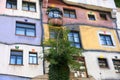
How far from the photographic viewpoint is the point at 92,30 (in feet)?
59.5

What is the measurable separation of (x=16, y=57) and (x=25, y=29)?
235 centimetres

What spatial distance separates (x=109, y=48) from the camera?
17656 mm

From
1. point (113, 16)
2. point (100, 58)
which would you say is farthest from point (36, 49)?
point (113, 16)

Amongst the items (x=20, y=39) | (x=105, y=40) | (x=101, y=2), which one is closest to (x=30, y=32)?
(x=20, y=39)

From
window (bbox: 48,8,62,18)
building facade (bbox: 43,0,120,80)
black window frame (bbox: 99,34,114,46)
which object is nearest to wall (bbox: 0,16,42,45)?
building facade (bbox: 43,0,120,80)

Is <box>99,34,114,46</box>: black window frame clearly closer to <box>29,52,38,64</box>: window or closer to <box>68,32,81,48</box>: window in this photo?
<box>68,32,81,48</box>: window

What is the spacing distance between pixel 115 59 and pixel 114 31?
8.61 ft

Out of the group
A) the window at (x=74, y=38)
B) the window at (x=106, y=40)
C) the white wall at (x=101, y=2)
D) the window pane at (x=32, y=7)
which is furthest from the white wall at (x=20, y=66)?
the white wall at (x=101, y=2)

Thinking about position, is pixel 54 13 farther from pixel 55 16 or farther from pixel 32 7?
pixel 32 7

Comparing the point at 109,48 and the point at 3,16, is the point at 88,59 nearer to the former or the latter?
the point at 109,48

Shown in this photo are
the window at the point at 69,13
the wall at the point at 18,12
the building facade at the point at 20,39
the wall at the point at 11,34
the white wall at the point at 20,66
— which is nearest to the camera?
the white wall at the point at 20,66

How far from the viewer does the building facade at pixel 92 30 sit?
16.5 m

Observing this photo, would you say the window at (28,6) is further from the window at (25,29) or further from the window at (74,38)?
the window at (74,38)

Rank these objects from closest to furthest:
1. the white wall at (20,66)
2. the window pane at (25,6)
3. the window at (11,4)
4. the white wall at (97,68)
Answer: the white wall at (20,66)
the white wall at (97,68)
the window at (11,4)
the window pane at (25,6)
